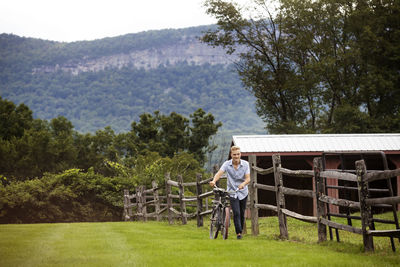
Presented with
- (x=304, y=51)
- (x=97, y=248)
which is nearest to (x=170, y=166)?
(x=304, y=51)

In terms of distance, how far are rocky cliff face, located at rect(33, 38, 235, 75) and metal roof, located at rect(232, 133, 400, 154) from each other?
121634mm

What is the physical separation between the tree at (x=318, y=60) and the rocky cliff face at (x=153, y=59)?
4063 inches

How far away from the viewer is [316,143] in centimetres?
2223

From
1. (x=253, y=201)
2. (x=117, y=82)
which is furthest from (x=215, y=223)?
(x=117, y=82)

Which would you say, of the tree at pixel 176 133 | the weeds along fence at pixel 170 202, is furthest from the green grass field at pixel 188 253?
the tree at pixel 176 133

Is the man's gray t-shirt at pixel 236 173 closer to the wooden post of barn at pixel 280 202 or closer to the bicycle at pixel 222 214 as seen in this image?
the bicycle at pixel 222 214

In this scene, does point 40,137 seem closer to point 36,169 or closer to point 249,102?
point 36,169

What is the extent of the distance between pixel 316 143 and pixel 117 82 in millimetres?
119455

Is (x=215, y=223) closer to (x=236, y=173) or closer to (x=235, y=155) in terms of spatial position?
(x=236, y=173)

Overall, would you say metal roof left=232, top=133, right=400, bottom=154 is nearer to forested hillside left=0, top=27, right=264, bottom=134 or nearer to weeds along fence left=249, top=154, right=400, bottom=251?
weeds along fence left=249, top=154, right=400, bottom=251

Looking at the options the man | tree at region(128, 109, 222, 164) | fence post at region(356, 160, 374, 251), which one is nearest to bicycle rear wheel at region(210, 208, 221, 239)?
the man

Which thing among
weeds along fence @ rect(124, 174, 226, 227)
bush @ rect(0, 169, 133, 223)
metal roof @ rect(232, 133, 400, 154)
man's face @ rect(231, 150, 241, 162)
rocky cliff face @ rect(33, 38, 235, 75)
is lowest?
bush @ rect(0, 169, 133, 223)

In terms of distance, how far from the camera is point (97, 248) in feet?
29.7

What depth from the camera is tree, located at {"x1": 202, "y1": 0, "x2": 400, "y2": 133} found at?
1366 inches
